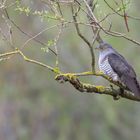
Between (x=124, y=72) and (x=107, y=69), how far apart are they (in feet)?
0.50

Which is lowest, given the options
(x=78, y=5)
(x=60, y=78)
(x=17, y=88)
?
(x=60, y=78)

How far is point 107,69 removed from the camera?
7488mm

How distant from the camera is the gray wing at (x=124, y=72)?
283 inches

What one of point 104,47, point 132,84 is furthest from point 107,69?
point 104,47

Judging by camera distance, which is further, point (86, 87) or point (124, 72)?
point (124, 72)

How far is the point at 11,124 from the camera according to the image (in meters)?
18.6

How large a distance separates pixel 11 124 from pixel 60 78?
470 inches

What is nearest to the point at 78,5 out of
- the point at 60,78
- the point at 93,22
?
the point at 93,22

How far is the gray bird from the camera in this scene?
7.25m

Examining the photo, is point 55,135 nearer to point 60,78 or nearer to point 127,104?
point 127,104

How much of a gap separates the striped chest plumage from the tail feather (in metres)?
0.07

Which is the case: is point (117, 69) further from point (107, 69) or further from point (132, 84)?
point (132, 84)

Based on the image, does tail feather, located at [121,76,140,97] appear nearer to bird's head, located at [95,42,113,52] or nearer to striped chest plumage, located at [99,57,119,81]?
striped chest plumage, located at [99,57,119,81]

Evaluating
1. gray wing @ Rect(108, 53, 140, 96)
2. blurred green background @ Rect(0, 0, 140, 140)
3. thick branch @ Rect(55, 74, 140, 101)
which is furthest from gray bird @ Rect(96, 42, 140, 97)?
blurred green background @ Rect(0, 0, 140, 140)
